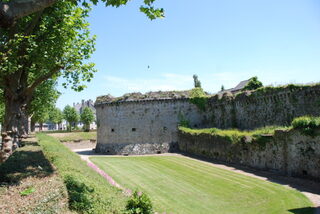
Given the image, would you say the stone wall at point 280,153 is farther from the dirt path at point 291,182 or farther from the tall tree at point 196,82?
the tall tree at point 196,82

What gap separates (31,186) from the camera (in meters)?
6.47

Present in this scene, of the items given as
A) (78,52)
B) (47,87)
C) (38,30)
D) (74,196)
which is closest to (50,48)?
(38,30)

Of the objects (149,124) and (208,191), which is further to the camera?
(149,124)

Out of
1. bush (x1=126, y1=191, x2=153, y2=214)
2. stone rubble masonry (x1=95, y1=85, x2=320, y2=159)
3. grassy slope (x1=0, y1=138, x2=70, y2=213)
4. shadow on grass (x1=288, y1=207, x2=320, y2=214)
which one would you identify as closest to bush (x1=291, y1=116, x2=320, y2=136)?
shadow on grass (x1=288, y1=207, x2=320, y2=214)

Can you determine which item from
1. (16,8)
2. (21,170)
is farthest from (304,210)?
(16,8)

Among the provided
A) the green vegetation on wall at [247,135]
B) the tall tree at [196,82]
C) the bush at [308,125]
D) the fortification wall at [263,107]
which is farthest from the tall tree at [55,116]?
the bush at [308,125]

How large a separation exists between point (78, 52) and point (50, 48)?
1.84 m

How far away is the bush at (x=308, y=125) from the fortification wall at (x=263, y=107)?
5.22 m

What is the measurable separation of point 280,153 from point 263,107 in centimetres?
811

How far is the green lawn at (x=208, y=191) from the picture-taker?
1030 centimetres

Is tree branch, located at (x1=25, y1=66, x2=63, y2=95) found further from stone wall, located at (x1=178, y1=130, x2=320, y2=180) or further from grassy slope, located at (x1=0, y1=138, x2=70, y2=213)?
stone wall, located at (x1=178, y1=130, x2=320, y2=180)

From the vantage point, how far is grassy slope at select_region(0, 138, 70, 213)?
522 cm

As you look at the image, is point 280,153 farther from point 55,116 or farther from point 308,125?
point 55,116

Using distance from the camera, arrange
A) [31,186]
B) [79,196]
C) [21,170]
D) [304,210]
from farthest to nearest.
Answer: [304,210], [21,170], [31,186], [79,196]
